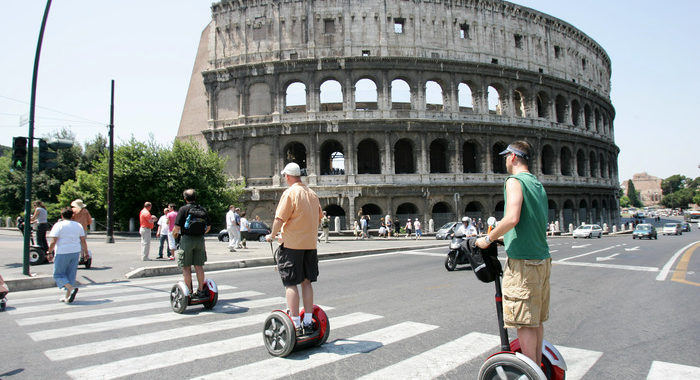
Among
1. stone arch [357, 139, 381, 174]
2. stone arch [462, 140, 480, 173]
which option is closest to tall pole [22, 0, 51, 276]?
stone arch [357, 139, 381, 174]

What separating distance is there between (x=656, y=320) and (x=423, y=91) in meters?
29.4

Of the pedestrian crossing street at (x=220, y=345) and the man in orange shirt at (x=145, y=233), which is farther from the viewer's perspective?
the man in orange shirt at (x=145, y=233)

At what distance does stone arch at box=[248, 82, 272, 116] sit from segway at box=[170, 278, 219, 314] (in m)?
28.4

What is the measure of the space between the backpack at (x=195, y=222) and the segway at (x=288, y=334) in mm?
2450

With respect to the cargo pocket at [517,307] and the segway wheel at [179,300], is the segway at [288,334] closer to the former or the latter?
the cargo pocket at [517,307]

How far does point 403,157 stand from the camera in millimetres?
37094

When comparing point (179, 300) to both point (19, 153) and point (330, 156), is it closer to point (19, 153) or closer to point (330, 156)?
point (19, 153)

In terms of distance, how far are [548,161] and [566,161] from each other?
289 cm

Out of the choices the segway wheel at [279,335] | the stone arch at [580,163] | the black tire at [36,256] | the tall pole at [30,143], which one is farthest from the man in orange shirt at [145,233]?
the stone arch at [580,163]

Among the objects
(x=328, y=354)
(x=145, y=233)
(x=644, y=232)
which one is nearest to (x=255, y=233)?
(x=145, y=233)

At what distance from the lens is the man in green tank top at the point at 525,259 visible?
3051 mm

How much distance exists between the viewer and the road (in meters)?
4.11

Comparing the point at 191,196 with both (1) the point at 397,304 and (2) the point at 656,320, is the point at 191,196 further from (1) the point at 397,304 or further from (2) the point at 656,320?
(2) the point at 656,320

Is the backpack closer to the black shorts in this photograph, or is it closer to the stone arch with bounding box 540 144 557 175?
the black shorts
